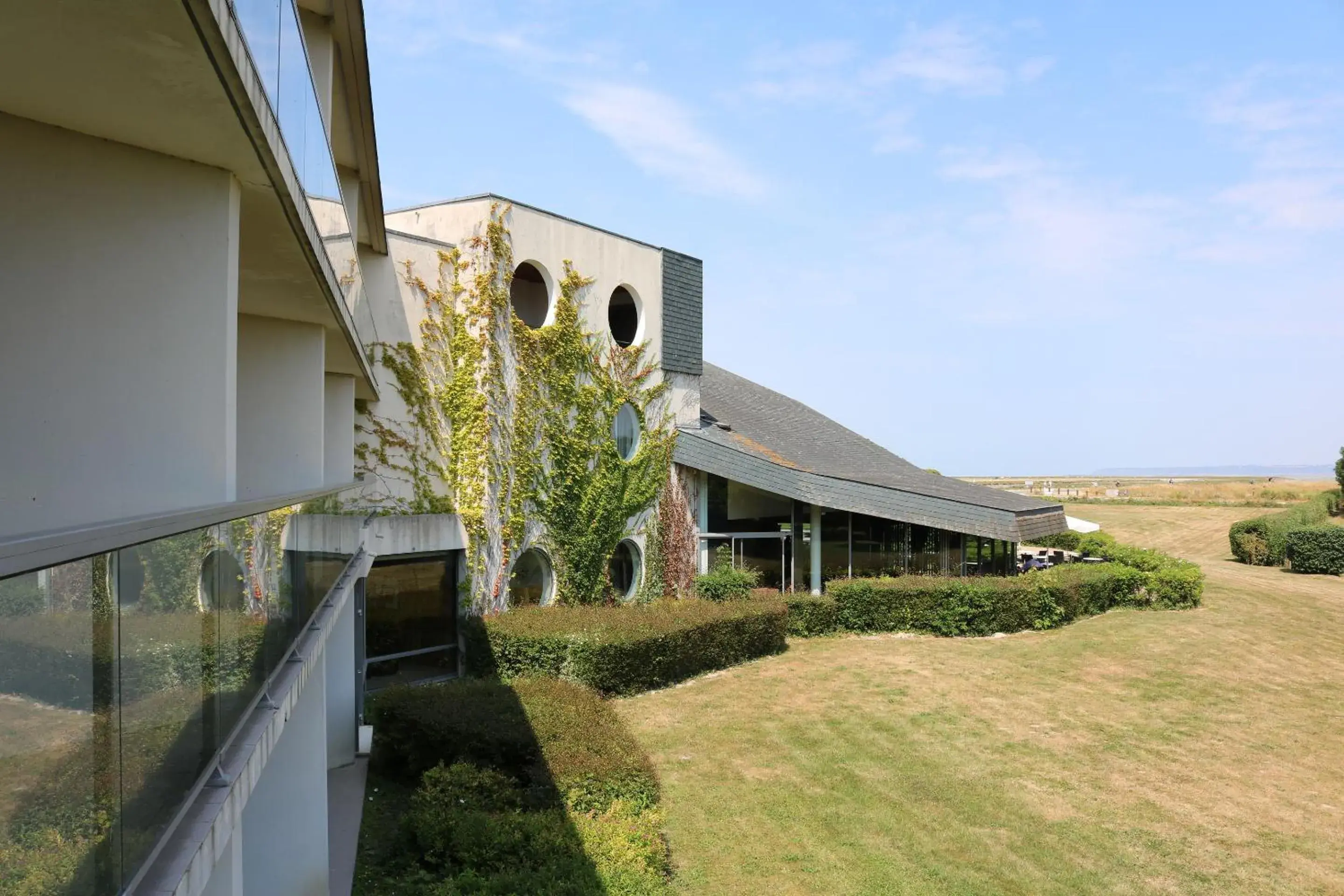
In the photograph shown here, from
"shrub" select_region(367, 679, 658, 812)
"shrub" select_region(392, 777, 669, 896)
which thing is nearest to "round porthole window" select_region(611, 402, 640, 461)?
"shrub" select_region(367, 679, 658, 812)

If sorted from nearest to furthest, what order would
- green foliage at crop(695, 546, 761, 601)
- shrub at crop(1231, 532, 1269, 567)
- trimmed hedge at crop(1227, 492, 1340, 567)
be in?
green foliage at crop(695, 546, 761, 601) → trimmed hedge at crop(1227, 492, 1340, 567) → shrub at crop(1231, 532, 1269, 567)

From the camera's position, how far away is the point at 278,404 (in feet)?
22.0

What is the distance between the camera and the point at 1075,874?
8.31m

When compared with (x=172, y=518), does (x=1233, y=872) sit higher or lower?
lower

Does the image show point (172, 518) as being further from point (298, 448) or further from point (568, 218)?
point (568, 218)

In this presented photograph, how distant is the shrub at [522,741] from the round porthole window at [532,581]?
5398 mm

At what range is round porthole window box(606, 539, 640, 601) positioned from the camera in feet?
63.0

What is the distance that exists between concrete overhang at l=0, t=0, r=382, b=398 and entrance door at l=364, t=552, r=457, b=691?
37.7 feet

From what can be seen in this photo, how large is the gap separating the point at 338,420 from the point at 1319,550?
31.7 metres

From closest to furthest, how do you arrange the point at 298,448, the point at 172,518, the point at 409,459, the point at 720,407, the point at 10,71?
1. the point at 172,518
2. the point at 10,71
3. the point at 298,448
4. the point at 409,459
5. the point at 720,407

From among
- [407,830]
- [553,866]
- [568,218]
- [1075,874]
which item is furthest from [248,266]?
[568,218]

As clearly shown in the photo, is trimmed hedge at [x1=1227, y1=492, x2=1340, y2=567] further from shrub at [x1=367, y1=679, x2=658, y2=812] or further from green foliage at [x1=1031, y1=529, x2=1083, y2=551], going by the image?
shrub at [x1=367, y1=679, x2=658, y2=812]

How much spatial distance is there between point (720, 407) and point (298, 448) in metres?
18.9

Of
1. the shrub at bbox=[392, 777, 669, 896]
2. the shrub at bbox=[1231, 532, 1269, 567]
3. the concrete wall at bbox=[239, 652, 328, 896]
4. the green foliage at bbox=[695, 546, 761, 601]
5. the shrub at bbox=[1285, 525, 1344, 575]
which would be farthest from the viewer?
the shrub at bbox=[1231, 532, 1269, 567]
